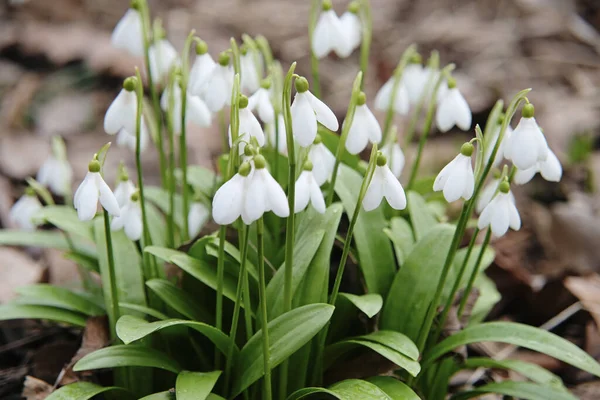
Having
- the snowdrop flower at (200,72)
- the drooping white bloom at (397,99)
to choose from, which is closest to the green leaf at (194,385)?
the snowdrop flower at (200,72)

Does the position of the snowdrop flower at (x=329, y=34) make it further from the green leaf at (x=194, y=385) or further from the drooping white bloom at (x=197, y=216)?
the green leaf at (x=194, y=385)

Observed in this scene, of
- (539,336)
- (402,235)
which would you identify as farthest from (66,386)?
(539,336)

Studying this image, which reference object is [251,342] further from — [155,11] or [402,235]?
[155,11]

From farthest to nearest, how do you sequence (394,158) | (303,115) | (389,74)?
(389,74) → (394,158) → (303,115)

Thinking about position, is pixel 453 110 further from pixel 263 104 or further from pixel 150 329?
pixel 150 329

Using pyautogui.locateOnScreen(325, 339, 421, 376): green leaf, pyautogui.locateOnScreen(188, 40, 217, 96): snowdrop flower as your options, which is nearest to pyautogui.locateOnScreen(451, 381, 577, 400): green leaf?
pyautogui.locateOnScreen(325, 339, 421, 376): green leaf

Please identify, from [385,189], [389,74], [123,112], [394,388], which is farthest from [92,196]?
[389,74]
